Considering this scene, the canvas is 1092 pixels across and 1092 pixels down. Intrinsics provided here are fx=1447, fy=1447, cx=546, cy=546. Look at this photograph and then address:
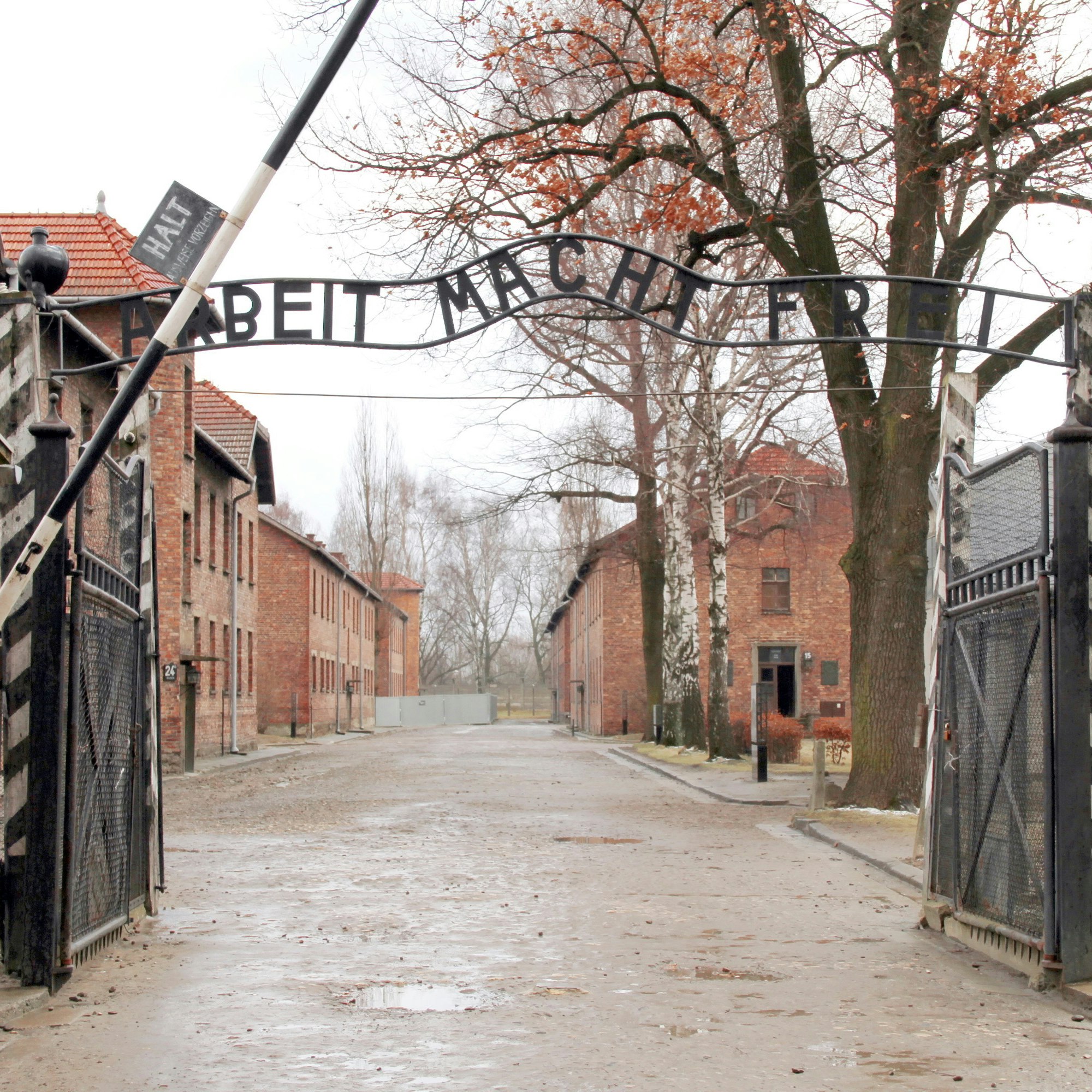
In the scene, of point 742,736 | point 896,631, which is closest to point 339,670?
point 742,736

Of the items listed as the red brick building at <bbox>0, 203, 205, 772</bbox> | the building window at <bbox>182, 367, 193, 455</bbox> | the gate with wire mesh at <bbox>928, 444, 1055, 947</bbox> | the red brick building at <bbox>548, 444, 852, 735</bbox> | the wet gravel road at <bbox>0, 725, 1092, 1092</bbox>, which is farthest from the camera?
the red brick building at <bbox>548, 444, 852, 735</bbox>

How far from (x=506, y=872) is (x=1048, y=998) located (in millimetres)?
5756

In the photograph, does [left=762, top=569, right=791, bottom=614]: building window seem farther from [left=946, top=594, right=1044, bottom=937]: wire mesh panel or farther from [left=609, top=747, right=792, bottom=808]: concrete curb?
[left=946, top=594, right=1044, bottom=937]: wire mesh panel

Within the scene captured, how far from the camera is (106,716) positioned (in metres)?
8.32

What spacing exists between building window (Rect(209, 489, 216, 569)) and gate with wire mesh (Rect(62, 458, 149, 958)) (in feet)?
92.2

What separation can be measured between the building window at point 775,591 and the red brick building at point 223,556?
699 inches

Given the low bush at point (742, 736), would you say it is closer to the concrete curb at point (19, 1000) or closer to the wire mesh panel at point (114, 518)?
the wire mesh panel at point (114, 518)

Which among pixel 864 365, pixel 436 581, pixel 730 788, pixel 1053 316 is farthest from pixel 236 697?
pixel 436 581

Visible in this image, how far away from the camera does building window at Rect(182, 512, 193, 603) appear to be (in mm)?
33031

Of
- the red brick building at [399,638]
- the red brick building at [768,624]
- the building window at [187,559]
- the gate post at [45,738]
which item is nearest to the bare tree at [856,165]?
the gate post at [45,738]

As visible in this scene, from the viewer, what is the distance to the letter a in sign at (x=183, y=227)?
6.67m

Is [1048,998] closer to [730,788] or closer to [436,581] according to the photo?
[730,788]

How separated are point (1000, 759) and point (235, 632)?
105 feet

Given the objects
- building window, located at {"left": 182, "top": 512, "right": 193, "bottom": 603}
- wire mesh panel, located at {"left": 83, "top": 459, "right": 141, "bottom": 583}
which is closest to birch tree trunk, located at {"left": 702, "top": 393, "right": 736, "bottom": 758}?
building window, located at {"left": 182, "top": 512, "right": 193, "bottom": 603}
